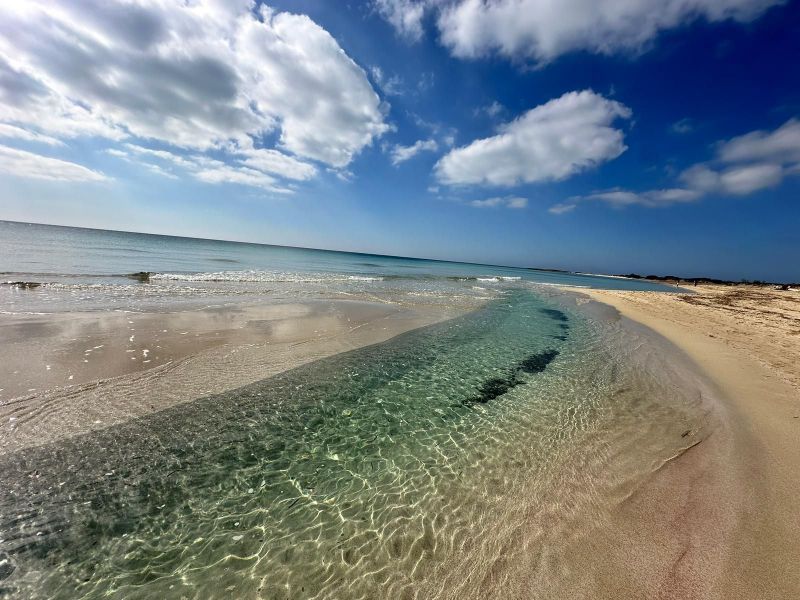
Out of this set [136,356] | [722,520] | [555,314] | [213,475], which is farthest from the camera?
[555,314]

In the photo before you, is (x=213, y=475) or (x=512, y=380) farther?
(x=512, y=380)

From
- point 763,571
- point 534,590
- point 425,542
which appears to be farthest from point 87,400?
point 763,571

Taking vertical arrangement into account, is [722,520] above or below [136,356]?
above

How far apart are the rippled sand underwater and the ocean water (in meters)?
0.02

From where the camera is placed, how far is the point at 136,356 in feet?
28.2

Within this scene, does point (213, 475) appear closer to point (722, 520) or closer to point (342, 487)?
point (342, 487)

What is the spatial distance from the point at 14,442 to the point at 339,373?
5697 millimetres

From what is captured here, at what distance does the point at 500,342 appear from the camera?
41.3ft

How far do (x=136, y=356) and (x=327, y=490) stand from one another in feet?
25.0

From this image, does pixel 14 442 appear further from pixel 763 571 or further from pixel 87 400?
pixel 763 571

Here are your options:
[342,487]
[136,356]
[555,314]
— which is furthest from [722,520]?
[555,314]

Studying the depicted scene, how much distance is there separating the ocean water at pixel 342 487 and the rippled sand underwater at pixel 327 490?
0.02 metres

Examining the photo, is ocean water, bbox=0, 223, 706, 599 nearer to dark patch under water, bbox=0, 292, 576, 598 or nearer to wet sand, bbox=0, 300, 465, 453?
dark patch under water, bbox=0, 292, 576, 598

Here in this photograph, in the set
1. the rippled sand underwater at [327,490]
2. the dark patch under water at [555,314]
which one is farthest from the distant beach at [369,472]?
the dark patch under water at [555,314]
